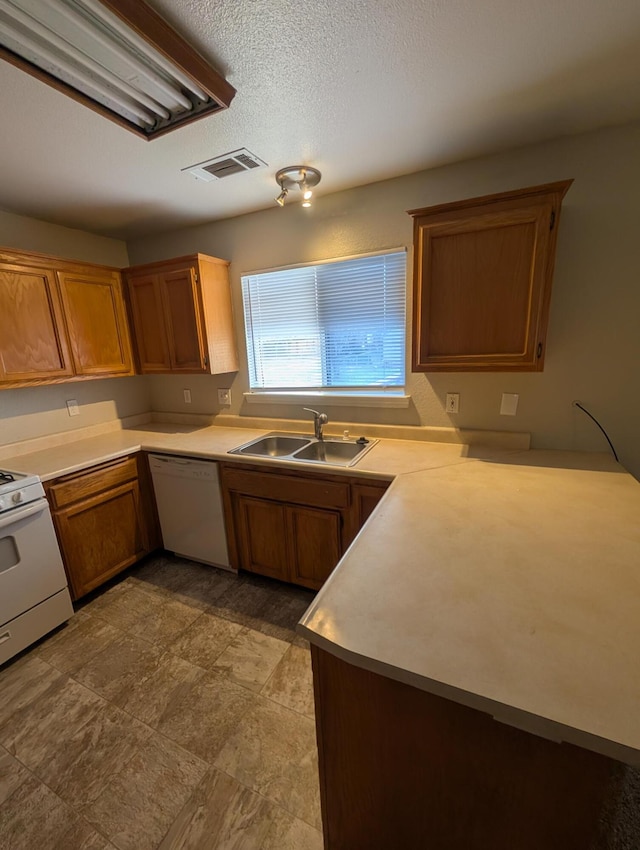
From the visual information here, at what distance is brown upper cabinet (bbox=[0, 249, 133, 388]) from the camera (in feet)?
6.70

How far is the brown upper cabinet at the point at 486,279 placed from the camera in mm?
1505

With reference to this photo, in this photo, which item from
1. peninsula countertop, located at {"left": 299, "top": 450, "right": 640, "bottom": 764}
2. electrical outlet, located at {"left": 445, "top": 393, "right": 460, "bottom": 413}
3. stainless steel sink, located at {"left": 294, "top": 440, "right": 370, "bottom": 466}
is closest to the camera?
peninsula countertop, located at {"left": 299, "top": 450, "right": 640, "bottom": 764}

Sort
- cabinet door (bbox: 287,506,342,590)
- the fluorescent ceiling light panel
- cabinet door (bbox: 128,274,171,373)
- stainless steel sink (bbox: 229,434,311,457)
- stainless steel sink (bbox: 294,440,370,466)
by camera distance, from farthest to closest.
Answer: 1. cabinet door (bbox: 128,274,171,373)
2. stainless steel sink (bbox: 229,434,311,457)
3. stainless steel sink (bbox: 294,440,370,466)
4. cabinet door (bbox: 287,506,342,590)
5. the fluorescent ceiling light panel

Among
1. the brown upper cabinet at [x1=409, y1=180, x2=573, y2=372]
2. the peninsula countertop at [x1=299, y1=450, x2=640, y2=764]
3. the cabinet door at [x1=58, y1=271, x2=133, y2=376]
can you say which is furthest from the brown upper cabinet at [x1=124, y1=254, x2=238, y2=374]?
the peninsula countertop at [x1=299, y1=450, x2=640, y2=764]

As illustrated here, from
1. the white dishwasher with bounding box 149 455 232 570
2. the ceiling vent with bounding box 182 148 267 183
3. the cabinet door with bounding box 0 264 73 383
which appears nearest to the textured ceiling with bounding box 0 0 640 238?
the ceiling vent with bounding box 182 148 267 183

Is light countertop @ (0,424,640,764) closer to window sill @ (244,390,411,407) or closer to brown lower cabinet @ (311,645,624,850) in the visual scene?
brown lower cabinet @ (311,645,624,850)

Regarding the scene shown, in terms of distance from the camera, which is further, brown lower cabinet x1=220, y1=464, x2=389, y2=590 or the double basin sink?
the double basin sink

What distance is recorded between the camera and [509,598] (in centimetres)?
88

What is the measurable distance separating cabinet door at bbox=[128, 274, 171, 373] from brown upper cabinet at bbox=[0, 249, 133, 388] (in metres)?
0.09

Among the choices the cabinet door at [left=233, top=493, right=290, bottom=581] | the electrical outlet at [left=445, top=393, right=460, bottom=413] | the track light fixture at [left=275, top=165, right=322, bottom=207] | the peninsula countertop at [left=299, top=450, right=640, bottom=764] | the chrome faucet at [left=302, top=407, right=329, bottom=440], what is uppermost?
the track light fixture at [left=275, top=165, right=322, bottom=207]

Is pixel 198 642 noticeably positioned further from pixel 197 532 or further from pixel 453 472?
pixel 453 472

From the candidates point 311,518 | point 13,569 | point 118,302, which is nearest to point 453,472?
point 311,518

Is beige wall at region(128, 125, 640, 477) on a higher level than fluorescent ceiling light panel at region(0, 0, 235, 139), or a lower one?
lower

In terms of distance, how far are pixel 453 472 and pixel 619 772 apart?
1094 millimetres
